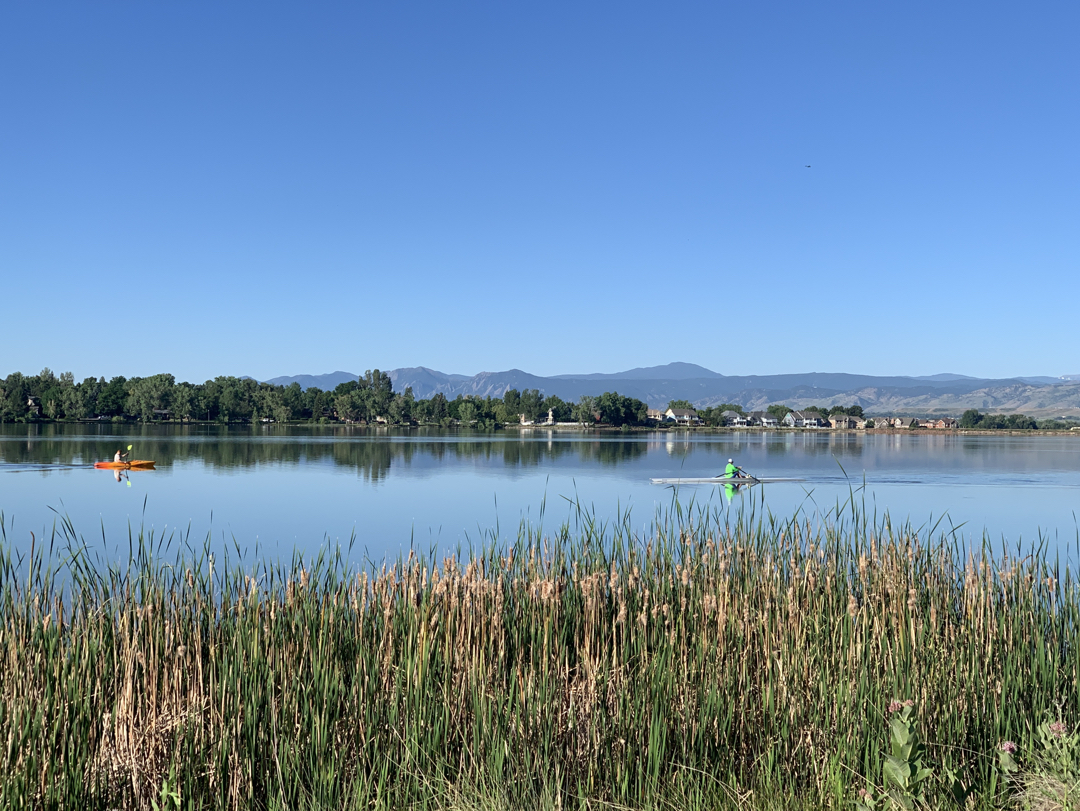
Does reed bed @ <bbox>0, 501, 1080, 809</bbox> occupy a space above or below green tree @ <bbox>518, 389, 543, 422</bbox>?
below

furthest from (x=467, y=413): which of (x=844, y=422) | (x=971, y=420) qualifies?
(x=971, y=420)

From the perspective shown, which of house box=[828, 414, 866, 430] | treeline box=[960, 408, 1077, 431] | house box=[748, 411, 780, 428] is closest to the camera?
treeline box=[960, 408, 1077, 431]

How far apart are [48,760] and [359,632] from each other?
2.20m

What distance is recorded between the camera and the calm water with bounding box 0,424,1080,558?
21.7 m

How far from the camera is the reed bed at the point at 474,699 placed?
5.00m

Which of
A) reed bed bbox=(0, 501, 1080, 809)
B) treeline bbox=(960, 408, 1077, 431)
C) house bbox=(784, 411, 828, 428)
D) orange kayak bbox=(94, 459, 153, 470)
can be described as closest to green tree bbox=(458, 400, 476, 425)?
house bbox=(784, 411, 828, 428)

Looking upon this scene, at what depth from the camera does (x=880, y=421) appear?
→ 19550 cm

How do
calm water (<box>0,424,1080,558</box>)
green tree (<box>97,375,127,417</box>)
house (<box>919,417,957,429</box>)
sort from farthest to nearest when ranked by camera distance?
house (<box>919,417,957,429</box>) < green tree (<box>97,375,127,417</box>) < calm water (<box>0,424,1080,558</box>)

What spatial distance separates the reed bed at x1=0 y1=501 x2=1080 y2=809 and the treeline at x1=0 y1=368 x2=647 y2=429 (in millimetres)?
130565

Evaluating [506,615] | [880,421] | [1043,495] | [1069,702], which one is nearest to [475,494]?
[1043,495]

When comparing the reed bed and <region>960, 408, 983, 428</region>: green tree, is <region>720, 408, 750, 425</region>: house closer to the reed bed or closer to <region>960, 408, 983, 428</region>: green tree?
<region>960, 408, 983, 428</region>: green tree

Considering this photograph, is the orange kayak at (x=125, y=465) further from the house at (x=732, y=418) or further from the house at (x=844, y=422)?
the house at (x=844, y=422)

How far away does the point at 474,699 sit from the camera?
17.6 ft

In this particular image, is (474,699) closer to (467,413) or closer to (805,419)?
(467,413)
